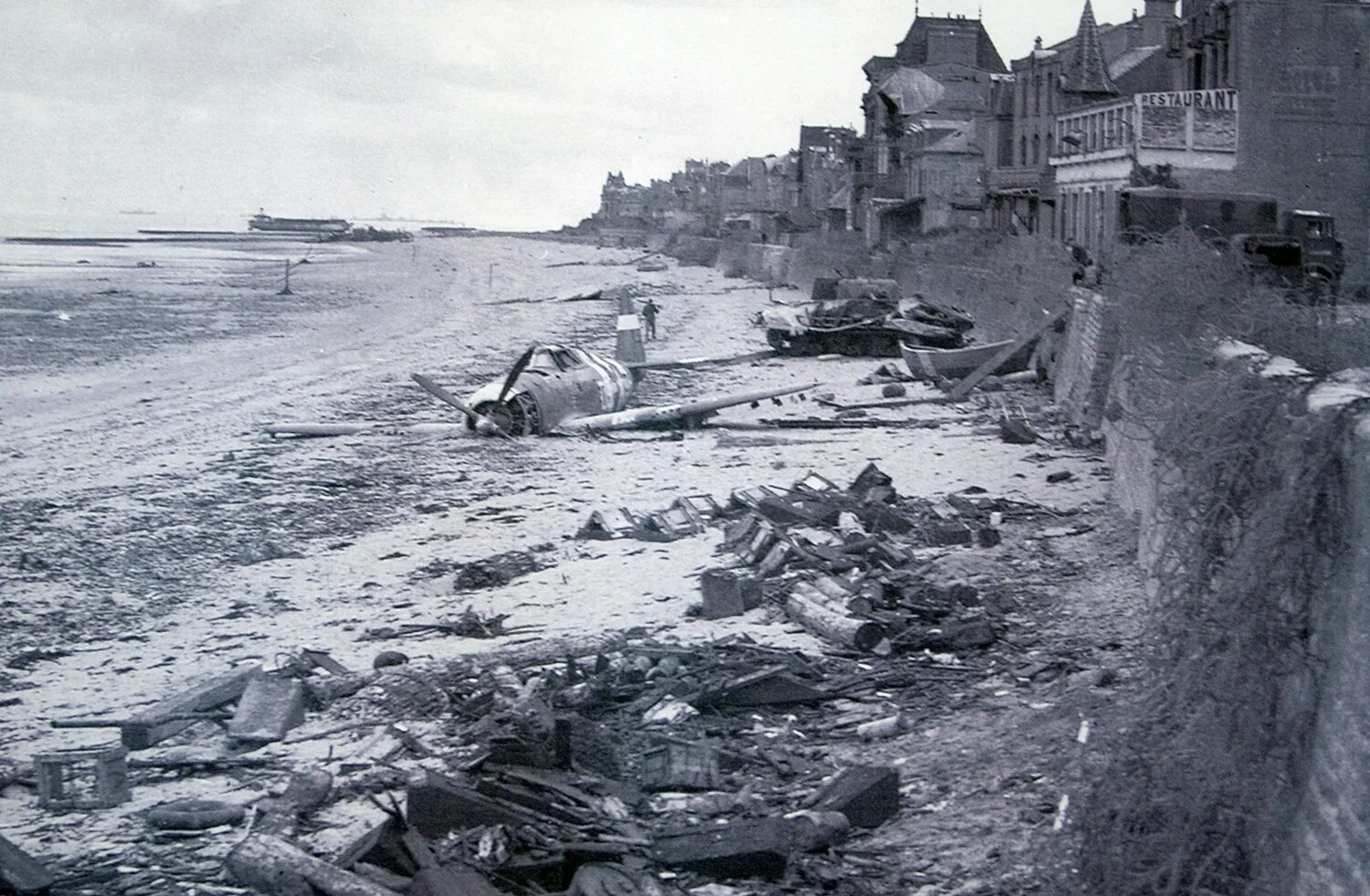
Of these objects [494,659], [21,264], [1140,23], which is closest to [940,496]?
[494,659]

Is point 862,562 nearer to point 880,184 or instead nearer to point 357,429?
point 357,429

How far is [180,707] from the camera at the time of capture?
8.60 metres

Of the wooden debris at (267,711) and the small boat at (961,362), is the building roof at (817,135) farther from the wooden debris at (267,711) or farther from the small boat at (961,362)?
the wooden debris at (267,711)

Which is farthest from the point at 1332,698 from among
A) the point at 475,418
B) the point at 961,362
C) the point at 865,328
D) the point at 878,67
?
the point at 878,67

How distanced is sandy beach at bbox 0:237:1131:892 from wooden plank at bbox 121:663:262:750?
0.41 m

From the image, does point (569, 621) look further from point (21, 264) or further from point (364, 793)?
point (21, 264)

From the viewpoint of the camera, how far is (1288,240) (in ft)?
69.6

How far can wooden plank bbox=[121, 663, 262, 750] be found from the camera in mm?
8219

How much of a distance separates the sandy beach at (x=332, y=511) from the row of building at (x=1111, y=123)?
9.30 metres

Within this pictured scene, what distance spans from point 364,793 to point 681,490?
28.2 ft

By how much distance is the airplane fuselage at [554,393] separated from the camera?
19391 mm

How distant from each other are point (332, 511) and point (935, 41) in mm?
71481

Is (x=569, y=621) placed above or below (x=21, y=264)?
below

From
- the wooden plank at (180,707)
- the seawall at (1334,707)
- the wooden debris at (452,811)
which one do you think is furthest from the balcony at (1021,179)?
the seawall at (1334,707)
